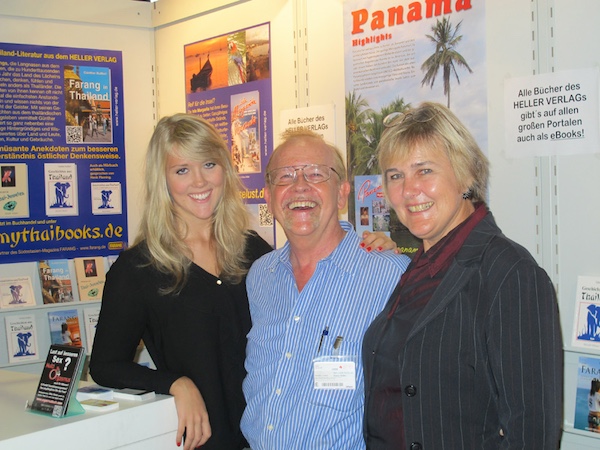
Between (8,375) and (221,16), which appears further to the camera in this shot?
(221,16)

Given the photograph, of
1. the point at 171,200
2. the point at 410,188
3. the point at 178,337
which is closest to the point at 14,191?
the point at 171,200

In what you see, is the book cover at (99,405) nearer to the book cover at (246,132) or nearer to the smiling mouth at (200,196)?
the smiling mouth at (200,196)

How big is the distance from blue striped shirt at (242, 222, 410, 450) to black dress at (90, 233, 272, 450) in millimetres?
86

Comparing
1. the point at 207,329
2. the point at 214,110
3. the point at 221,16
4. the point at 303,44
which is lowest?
the point at 207,329

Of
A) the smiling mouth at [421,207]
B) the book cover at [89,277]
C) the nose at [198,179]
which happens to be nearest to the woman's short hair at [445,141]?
the smiling mouth at [421,207]

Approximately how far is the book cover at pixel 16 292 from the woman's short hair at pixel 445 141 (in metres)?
2.99

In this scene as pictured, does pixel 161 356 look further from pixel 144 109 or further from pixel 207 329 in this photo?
pixel 144 109

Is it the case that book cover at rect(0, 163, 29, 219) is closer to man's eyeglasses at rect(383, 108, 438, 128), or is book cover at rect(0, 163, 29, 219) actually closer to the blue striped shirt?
the blue striped shirt

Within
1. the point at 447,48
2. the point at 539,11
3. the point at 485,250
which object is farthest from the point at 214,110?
the point at 485,250

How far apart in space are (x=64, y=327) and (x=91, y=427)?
262 cm

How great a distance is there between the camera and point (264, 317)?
2.37m

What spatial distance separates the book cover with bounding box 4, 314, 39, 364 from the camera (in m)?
4.13

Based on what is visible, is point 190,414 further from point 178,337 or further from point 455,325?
point 455,325

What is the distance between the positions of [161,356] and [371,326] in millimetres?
821
